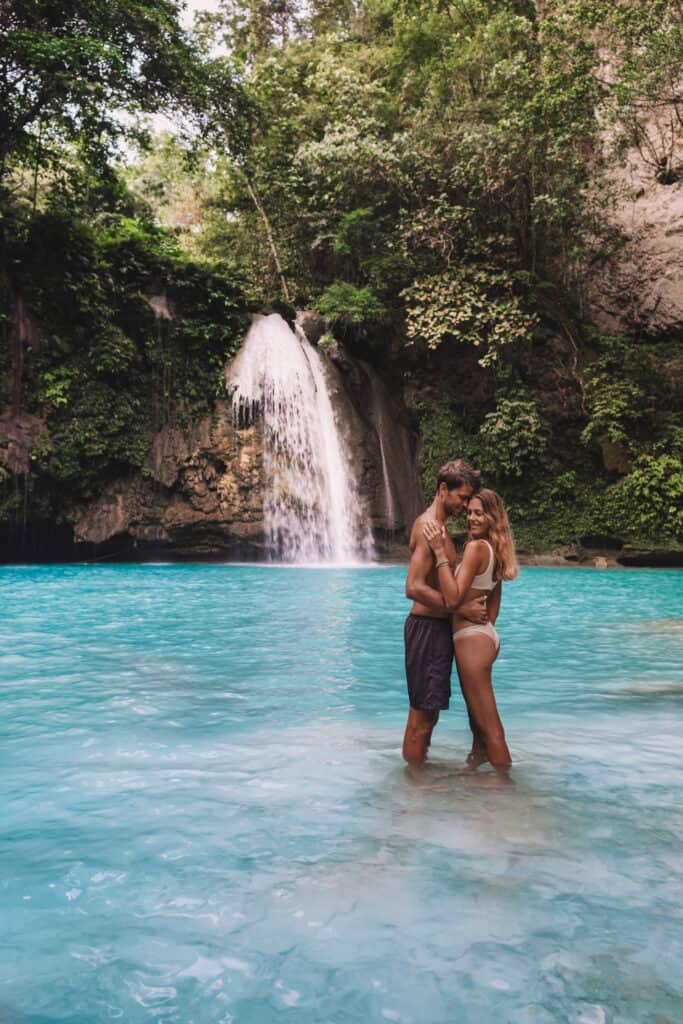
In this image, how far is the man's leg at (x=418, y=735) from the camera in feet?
11.9

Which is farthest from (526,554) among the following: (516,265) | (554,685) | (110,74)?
(110,74)

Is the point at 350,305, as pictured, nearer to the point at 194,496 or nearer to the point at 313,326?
the point at 313,326

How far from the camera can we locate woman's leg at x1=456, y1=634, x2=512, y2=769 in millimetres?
3447

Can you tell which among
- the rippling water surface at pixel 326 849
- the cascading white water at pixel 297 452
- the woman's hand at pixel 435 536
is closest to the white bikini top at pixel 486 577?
the woman's hand at pixel 435 536

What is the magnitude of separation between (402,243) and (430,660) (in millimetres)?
16903

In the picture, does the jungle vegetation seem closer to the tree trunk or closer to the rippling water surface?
the tree trunk

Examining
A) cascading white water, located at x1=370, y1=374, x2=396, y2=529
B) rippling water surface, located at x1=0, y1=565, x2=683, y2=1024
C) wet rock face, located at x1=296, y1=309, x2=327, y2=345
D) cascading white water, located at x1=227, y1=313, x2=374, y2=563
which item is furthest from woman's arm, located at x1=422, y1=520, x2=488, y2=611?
wet rock face, located at x1=296, y1=309, x2=327, y2=345

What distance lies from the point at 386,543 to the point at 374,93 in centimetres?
1245

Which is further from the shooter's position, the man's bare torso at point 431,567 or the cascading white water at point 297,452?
the cascading white water at point 297,452

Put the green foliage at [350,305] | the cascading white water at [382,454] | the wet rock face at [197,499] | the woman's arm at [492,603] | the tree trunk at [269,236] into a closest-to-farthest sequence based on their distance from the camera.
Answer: the woman's arm at [492,603], the wet rock face at [197,499], the green foliage at [350,305], the cascading white water at [382,454], the tree trunk at [269,236]

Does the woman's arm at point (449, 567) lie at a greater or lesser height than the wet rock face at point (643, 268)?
lesser

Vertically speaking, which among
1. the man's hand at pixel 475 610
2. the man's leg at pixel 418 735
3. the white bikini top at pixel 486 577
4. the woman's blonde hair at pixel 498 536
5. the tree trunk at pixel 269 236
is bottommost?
the man's leg at pixel 418 735

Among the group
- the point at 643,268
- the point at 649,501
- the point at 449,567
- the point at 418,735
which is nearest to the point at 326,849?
the point at 418,735

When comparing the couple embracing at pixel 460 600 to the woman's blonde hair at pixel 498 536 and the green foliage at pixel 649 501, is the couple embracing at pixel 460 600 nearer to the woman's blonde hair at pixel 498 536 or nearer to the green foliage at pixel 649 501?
the woman's blonde hair at pixel 498 536
